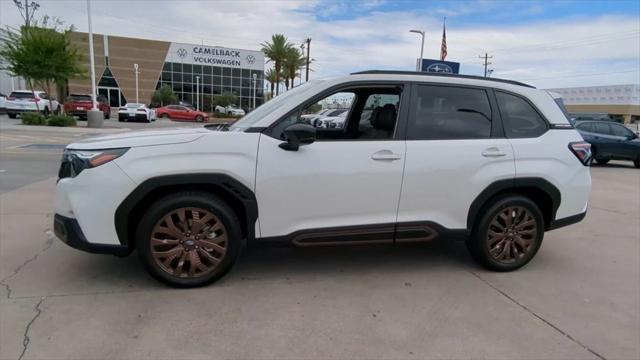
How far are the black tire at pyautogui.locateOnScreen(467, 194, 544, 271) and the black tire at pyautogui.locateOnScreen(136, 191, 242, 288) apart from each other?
2.25m

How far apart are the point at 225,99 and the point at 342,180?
55844 mm

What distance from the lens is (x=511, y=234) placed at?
444 cm

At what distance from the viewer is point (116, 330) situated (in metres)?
3.11

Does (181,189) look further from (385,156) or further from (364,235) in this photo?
(385,156)

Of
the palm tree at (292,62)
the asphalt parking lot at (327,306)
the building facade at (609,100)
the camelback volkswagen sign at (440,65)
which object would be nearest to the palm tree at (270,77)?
the palm tree at (292,62)

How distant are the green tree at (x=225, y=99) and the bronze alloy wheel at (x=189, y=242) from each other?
55.4 m

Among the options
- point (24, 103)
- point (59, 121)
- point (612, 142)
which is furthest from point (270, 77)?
point (612, 142)

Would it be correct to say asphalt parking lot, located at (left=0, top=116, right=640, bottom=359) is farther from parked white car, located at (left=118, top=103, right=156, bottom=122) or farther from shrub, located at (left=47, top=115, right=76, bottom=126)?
parked white car, located at (left=118, top=103, right=156, bottom=122)

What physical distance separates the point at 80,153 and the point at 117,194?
17.5 inches

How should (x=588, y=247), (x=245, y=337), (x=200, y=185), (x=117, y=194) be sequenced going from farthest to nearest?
(x=588, y=247)
(x=200, y=185)
(x=117, y=194)
(x=245, y=337)

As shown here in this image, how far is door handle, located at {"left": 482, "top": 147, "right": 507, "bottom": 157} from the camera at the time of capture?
421cm

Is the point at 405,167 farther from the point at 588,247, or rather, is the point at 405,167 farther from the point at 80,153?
the point at 588,247

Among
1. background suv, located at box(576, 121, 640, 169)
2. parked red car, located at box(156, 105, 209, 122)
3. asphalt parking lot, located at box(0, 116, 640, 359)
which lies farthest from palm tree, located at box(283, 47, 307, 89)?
asphalt parking lot, located at box(0, 116, 640, 359)

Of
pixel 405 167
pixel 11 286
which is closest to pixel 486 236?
pixel 405 167
